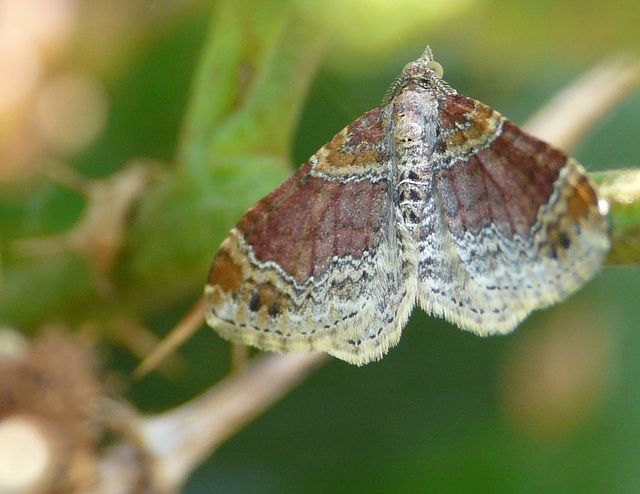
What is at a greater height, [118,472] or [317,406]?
[317,406]

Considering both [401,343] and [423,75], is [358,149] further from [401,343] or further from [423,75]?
[401,343]

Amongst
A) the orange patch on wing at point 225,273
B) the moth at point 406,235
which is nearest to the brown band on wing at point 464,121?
the moth at point 406,235

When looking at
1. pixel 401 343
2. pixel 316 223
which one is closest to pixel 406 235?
pixel 316 223

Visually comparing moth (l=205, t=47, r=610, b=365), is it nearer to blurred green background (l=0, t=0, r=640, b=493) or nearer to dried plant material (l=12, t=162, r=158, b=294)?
dried plant material (l=12, t=162, r=158, b=294)

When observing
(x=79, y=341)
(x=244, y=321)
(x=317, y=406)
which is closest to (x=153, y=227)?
(x=244, y=321)

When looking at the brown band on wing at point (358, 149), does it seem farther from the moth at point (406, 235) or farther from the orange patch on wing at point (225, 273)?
the orange patch on wing at point (225, 273)

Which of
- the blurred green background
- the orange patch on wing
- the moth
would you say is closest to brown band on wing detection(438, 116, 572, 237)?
the moth

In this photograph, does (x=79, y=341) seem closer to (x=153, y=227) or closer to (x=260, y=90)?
(x=153, y=227)
